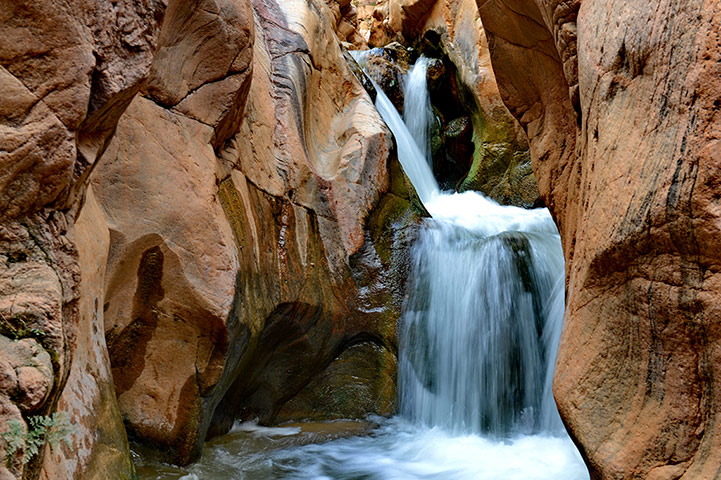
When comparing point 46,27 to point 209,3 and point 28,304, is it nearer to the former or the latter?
point 28,304

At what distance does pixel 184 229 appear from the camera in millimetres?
4227

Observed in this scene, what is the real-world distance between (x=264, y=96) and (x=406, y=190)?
7.19 feet

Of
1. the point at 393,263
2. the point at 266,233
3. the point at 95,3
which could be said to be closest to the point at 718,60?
the point at 95,3

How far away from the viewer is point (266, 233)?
5406 mm

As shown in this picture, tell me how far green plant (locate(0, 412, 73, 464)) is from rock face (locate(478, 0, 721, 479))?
2.34 metres

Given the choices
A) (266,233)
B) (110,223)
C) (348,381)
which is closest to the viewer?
(110,223)

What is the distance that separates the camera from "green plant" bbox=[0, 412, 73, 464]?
71.1 inches

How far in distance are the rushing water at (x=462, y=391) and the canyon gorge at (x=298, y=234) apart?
6 cm

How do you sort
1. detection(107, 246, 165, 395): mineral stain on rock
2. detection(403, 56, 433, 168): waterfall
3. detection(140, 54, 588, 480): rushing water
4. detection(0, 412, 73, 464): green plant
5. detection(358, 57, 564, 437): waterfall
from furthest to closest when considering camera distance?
detection(403, 56, 433, 168): waterfall
detection(358, 57, 564, 437): waterfall
detection(140, 54, 588, 480): rushing water
detection(107, 246, 165, 395): mineral stain on rock
detection(0, 412, 73, 464): green plant

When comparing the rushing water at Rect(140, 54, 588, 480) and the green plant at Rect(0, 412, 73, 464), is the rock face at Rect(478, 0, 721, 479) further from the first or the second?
the green plant at Rect(0, 412, 73, 464)

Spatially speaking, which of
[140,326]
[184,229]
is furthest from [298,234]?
[140,326]

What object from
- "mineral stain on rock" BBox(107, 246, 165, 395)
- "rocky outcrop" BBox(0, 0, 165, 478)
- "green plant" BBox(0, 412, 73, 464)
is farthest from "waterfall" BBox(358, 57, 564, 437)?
"green plant" BBox(0, 412, 73, 464)

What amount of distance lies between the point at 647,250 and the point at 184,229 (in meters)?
3.15

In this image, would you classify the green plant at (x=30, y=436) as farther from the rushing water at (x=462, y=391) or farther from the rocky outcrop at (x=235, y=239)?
the rushing water at (x=462, y=391)
